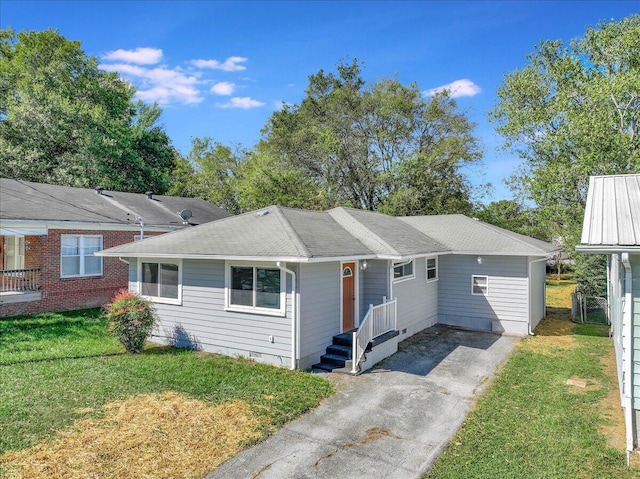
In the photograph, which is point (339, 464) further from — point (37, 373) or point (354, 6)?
point (354, 6)

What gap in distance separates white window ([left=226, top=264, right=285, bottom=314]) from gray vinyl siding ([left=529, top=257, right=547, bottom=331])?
923cm

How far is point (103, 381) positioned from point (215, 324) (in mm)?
2927

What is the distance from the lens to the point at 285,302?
9.33 m

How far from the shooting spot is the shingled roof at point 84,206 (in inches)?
583

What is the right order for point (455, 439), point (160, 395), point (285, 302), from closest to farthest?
1. point (455, 439)
2. point (160, 395)
3. point (285, 302)

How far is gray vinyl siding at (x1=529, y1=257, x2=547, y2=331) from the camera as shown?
14.1m

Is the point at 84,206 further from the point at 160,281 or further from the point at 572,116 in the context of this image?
the point at 572,116

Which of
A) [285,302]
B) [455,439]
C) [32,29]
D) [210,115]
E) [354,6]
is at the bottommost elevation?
[455,439]

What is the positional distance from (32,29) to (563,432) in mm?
44453

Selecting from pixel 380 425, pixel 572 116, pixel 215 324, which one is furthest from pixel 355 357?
pixel 572 116

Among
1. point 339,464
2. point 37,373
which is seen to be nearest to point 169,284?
point 37,373

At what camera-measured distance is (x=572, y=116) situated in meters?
19.5

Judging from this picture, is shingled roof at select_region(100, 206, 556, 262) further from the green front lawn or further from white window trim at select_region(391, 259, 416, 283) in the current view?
the green front lawn

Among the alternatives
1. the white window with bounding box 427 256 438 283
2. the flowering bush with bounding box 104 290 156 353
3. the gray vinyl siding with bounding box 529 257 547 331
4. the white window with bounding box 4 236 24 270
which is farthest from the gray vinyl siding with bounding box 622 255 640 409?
the white window with bounding box 4 236 24 270
